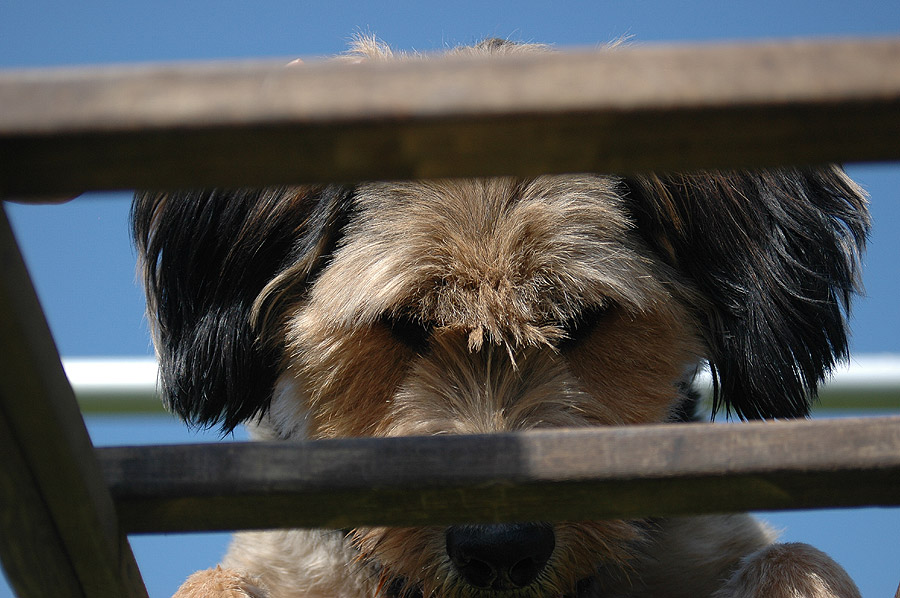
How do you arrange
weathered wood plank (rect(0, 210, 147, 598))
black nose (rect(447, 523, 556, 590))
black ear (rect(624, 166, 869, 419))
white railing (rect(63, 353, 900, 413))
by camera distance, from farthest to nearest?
white railing (rect(63, 353, 900, 413))
black ear (rect(624, 166, 869, 419))
black nose (rect(447, 523, 556, 590))
weathered wood plank (rect(0, 210, 147, 598))

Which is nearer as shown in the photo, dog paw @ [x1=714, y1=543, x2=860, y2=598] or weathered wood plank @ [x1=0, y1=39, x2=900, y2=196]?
weathered wood plank @ [x1=0, y1=39, x2=900, y2=196]

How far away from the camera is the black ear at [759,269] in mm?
2264

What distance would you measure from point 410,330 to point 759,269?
0.97 metres

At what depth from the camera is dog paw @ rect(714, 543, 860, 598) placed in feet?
6.37

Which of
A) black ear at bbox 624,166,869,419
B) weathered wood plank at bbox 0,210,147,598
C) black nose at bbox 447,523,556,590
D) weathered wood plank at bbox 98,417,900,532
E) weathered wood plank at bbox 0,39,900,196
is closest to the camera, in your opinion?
weathered wood plank at bbox 0,39,900,196

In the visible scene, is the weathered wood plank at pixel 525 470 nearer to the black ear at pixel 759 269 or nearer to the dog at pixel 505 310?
the dog at pixel 505 310

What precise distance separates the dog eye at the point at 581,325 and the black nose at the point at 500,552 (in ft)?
1.73

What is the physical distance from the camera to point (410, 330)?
88.4 inches

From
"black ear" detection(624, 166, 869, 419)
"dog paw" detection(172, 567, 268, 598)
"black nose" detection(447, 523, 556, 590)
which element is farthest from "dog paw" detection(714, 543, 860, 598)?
"dog paw" detection(172, 567, 268, 598)

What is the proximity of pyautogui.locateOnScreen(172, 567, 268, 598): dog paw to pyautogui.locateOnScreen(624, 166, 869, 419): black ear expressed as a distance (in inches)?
57.9

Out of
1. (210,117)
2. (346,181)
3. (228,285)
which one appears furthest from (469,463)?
(228,285)

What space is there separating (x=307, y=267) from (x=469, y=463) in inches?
55.9

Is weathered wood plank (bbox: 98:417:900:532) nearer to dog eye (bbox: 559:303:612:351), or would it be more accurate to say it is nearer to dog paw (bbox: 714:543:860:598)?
dog paw (bbox: 714:543:860:598)

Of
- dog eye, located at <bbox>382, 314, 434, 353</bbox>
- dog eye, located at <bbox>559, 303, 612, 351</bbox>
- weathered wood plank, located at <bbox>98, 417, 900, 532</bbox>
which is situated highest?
dog eye, located at <bbox>382, 314, 434, 353</bbox>
